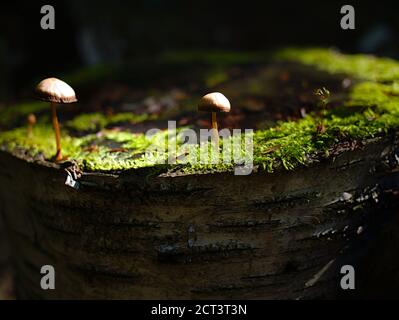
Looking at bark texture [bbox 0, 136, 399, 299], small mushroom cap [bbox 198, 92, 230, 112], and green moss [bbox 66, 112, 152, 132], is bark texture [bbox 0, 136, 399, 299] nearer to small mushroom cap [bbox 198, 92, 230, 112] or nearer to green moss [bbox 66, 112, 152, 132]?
small mushroom cap [bbox 198, 92, 230, 112]

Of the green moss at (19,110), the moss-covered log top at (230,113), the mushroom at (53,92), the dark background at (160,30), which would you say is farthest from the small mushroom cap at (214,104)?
the dark background at (160,30)

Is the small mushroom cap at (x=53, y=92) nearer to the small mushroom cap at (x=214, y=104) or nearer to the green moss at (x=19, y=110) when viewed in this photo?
the small mushroom cap at (x=214, y=104)

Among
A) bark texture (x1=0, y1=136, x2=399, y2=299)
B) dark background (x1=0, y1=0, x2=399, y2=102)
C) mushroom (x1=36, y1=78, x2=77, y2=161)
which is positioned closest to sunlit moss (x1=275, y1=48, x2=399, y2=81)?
bark texture (x1=0, y1=136, x2=399, y2=299)

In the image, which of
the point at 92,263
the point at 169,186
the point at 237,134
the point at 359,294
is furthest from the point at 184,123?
the point at 359,294

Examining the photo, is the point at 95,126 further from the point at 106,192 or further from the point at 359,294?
the point at 359,294

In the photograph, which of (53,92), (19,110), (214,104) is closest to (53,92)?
(53,92)

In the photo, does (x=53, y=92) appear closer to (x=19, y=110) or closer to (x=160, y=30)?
(x=19, y=110)

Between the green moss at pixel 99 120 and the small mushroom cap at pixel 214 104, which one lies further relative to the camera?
the green moss at pixel 99 120
